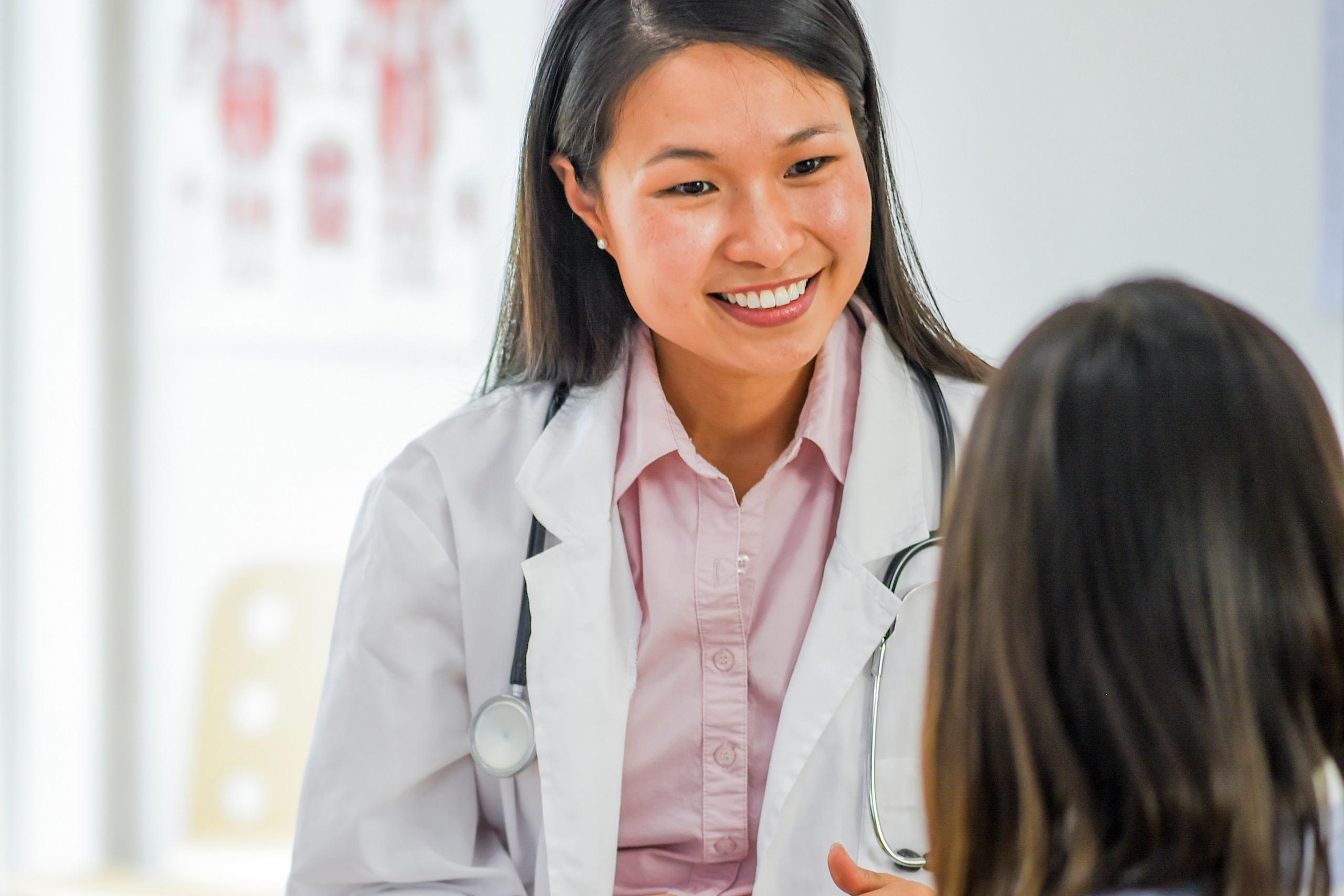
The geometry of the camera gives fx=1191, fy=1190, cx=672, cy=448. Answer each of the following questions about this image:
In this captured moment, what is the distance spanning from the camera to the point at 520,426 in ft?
4.16

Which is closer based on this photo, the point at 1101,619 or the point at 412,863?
the point at 1101,619

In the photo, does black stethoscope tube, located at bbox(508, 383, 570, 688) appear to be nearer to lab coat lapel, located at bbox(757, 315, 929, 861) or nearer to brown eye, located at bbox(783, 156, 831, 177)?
lab coat lapel, located at bbox(757, 315, 929, 861)

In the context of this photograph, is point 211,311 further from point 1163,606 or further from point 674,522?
point 1163,606

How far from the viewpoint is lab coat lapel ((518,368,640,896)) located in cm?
108

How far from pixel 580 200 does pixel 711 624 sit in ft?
1.46

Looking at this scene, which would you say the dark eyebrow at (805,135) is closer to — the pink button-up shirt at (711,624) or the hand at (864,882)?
the pink button-up shirt at (711,624)

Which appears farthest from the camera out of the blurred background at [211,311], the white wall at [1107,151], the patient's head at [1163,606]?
the blurred background at [211,311]

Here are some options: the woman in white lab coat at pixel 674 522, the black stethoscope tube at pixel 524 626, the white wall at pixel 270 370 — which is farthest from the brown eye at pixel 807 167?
the white wall at pixel 270 370

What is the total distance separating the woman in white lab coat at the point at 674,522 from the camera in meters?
1.08

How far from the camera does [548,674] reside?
111 cm

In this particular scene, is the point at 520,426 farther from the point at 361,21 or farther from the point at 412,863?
the point at 361,21

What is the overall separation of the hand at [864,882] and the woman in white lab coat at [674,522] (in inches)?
4.7

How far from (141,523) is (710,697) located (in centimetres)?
189

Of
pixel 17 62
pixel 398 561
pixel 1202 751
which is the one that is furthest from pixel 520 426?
pixel 17 62
